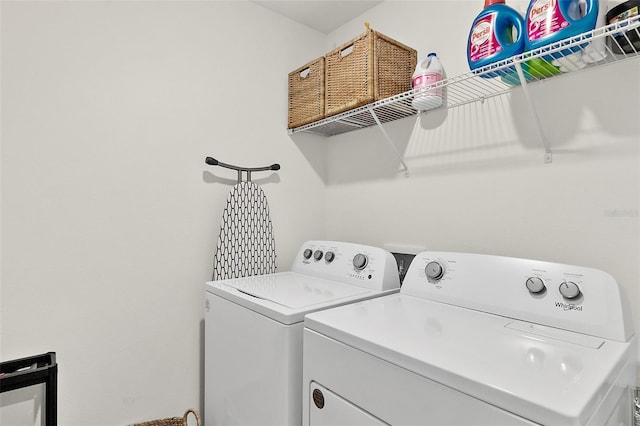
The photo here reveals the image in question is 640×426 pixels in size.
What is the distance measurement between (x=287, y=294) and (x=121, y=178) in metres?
0.88

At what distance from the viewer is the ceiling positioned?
78.2 inches

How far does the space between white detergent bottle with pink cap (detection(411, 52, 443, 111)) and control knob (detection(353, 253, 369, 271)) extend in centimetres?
72

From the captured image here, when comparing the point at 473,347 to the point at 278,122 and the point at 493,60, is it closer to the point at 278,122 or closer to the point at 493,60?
the point at 493,60

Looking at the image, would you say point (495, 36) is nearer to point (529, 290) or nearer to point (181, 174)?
point (529, 290)

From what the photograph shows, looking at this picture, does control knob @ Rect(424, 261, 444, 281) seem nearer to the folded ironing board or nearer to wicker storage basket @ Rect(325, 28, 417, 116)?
wicker storage basket @ Rect(325, 28, 417, 116)

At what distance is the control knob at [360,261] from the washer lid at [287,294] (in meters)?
0.09

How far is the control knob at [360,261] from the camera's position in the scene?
1.59m

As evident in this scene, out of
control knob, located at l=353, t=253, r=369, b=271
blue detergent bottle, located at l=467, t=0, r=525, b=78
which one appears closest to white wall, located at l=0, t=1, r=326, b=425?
control knob, located at l=353, t=253, r=369, b=271

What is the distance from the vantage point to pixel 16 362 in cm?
132

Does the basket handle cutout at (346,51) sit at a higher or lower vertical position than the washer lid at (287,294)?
higher

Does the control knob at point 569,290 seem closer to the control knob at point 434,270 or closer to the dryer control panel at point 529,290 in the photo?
the dryer control panel at point 529,290

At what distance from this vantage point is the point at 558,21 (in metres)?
1.08

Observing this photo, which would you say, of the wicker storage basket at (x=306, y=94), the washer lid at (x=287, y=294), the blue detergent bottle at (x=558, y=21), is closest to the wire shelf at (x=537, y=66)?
the blue detergent bottle at (x=558, y=21)

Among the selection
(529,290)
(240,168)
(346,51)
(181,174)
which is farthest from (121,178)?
(529,290)
